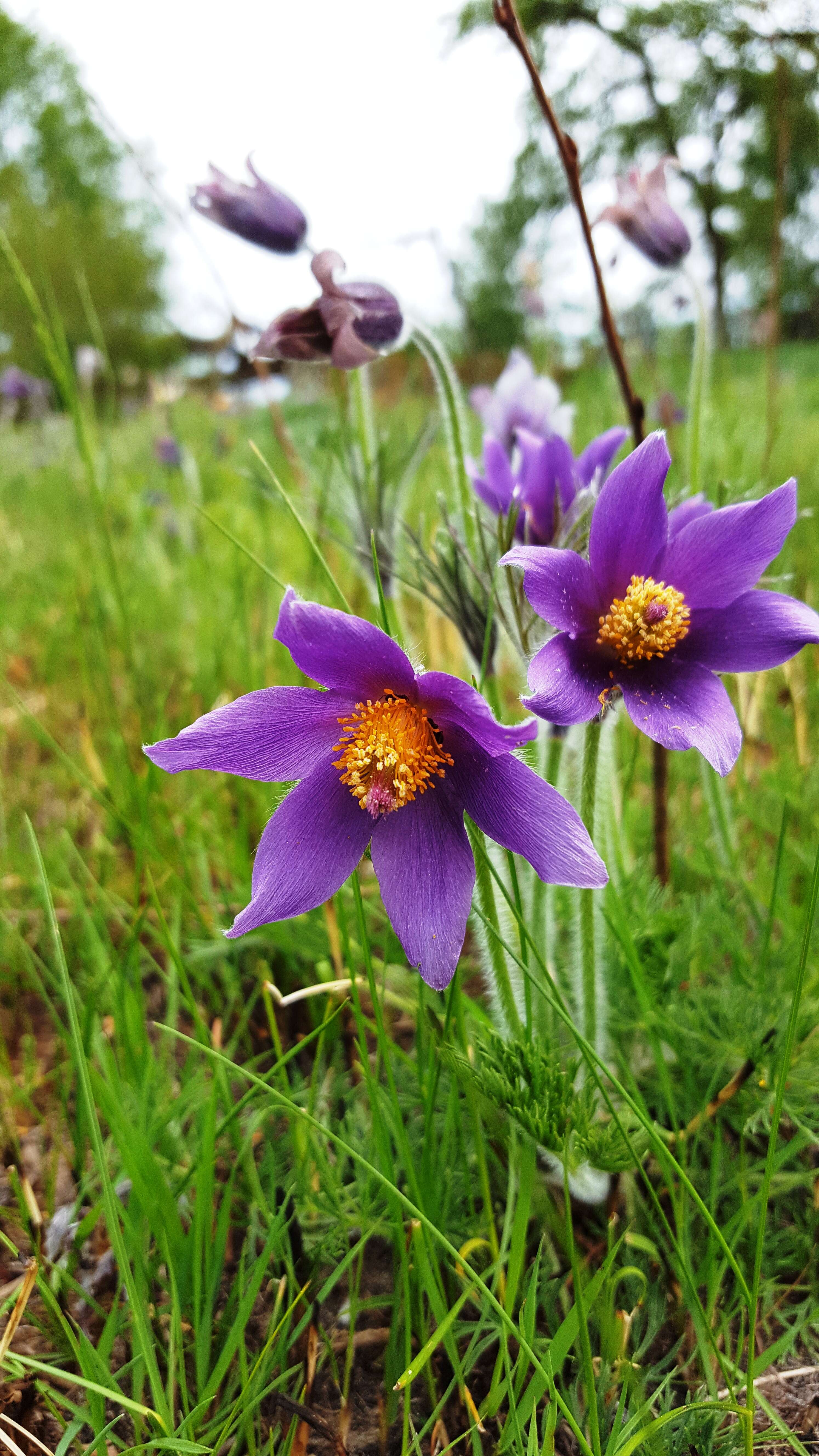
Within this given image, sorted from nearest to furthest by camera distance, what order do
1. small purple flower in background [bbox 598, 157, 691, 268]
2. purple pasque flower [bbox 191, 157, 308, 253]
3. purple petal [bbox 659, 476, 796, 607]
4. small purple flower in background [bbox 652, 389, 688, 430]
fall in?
purple petal [bbox 659, 476, 796, 607] < purple pasque flower [bbox 191, 157, 308, 253] < small purple flower in background [bbox 598, 157, 691, 268] < small purple flower in background [bbox 652, 389, 688, 430]

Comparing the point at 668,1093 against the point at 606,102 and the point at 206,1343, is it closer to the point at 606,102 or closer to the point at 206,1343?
the point at 206,1343

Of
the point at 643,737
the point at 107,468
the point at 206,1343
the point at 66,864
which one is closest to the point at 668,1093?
the point at 206,1343

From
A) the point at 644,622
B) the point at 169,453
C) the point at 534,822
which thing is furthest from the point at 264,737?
the point at 169,453

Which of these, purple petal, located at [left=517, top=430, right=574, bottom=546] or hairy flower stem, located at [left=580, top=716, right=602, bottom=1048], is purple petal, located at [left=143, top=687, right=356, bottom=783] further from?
purple petal, located at [left=517, top=430, right=574, bottom=546]

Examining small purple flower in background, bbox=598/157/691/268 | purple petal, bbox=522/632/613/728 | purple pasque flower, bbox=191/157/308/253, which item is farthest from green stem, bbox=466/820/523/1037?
small purple flower in background, bbox=598/157/691/268

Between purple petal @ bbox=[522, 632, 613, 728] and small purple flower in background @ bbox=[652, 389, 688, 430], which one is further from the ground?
small purple flower in background @ bbox=[652, 389, 688, 430]

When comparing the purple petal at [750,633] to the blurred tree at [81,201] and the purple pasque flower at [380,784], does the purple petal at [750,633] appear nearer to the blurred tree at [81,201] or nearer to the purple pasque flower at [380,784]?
the purple pasque flower at [380,784]

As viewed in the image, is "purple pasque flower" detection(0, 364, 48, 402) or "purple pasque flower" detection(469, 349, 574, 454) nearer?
"purple pasque flower" detection(469, 349, 574, 454)
